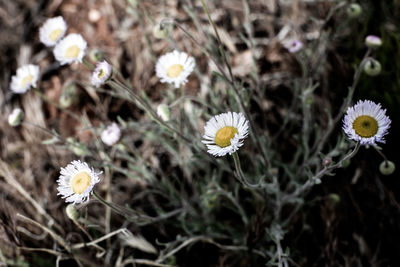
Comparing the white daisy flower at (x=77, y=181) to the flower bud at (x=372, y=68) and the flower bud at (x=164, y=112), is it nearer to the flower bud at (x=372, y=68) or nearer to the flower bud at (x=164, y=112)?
the flower bud at (x=164, y=112)

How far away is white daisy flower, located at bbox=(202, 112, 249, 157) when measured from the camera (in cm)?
121

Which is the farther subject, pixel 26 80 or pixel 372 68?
pixel 26 80

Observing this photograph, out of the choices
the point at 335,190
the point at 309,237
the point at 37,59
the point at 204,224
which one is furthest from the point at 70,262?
the point at 37,59

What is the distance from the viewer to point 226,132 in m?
1.30

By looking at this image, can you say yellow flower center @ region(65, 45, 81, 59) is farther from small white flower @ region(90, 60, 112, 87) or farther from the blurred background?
small white flower @ region(90, 60, 112, 87)

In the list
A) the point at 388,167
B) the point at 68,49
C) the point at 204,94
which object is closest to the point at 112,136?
the point at 68,49

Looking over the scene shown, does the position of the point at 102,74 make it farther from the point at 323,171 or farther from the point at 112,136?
the point at 323,171

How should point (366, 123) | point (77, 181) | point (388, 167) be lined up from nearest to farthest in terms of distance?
point (366, 123), point (77, 181), point (388, 167)

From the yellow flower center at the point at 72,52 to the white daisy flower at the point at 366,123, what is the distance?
4.23 feet

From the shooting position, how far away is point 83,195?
1.30 metres

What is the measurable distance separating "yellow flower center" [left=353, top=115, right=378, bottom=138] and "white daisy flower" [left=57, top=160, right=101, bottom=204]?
906mm

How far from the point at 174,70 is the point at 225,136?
2.14 feet

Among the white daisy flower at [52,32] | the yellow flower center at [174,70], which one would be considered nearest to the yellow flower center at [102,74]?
the yellow flower center at [174,70]

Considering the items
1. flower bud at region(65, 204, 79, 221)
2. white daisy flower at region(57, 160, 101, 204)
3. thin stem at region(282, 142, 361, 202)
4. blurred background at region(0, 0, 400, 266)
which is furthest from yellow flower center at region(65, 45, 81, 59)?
thin stem at region(282, 142, 361, 202)
